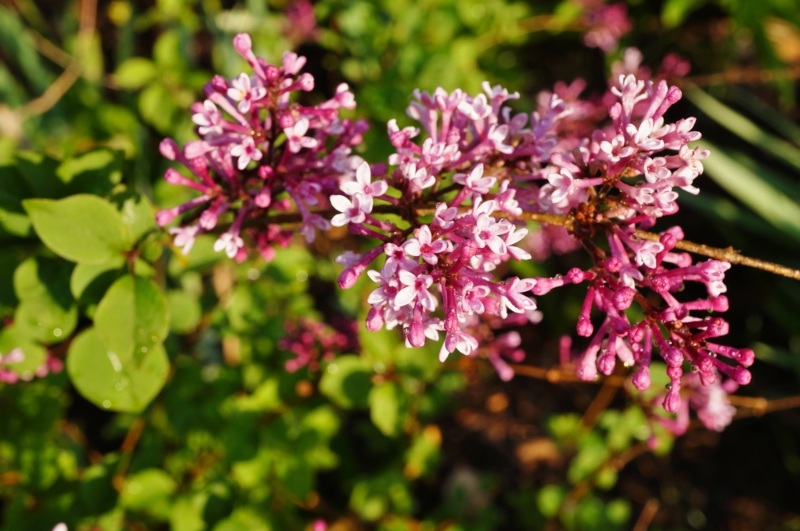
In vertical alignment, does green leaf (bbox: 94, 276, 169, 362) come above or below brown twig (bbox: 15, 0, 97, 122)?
above

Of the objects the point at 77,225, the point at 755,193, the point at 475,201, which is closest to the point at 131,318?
the point at 77,225

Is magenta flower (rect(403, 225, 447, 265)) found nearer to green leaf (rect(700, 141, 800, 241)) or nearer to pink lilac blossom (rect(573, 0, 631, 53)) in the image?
green leaf (rect(700, 141, 800, 241))

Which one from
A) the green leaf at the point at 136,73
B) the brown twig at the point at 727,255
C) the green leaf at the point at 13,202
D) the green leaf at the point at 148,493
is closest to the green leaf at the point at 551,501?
the green leaf at the point at 148,493

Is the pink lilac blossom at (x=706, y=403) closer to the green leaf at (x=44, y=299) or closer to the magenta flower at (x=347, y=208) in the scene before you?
the magenta flower at (x=347, y=208)

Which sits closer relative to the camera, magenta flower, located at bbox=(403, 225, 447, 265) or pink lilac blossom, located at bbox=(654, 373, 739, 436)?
magenta flower, located at bbox=(403, 225, 447, 265)

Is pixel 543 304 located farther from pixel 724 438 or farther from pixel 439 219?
pixel 439 219

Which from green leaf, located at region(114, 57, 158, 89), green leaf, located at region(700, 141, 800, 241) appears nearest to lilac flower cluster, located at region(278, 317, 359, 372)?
green leaf, located at region(114, 57, 158, 89)

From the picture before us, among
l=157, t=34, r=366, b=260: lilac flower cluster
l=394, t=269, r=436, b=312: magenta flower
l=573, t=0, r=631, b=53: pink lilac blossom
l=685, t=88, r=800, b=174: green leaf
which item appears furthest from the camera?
l=573, t=0, r=631, b=53: pink lilac blossom
